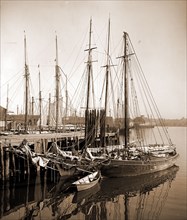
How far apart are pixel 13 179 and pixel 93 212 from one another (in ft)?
13.3

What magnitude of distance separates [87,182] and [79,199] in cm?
96

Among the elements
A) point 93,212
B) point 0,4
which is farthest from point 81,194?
point 0,4

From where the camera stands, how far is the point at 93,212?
8.28 m

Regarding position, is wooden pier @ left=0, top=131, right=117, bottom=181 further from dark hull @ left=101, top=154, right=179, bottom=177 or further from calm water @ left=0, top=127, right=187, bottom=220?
dark hull @ left=101, top=154, right=179, bottom=177

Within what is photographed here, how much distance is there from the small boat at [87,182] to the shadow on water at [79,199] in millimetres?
159

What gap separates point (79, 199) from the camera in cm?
931

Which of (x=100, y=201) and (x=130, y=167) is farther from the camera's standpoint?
(x=130, y=167)

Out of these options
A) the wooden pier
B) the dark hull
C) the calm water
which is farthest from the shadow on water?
the wooden pier

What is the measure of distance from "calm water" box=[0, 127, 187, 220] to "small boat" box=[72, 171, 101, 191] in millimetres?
201

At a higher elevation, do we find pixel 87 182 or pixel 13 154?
pixel 13 154

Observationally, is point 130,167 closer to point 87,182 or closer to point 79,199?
point 87,182

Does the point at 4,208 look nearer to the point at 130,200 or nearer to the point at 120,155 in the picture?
the point at 130,200

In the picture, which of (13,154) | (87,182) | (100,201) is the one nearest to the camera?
(100,201)

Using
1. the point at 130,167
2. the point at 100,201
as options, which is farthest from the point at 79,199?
the point at 130,167
